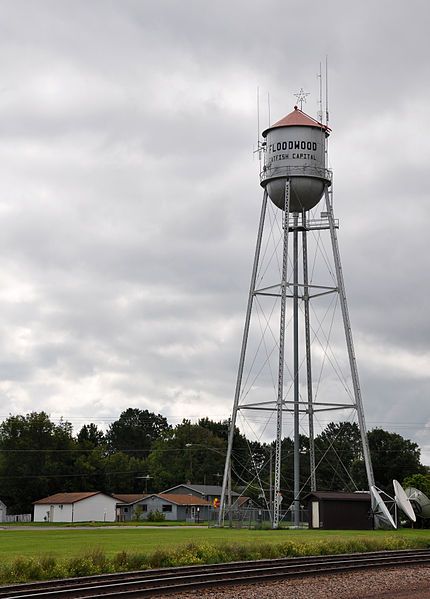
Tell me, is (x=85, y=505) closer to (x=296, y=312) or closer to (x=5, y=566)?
(x=296, y=312)

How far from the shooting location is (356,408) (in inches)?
1945

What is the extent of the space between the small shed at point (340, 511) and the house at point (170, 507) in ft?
112

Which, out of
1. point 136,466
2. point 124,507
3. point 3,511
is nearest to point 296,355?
point 124,507

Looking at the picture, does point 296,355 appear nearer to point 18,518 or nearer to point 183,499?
point 183,499

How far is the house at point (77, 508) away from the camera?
8100 cm

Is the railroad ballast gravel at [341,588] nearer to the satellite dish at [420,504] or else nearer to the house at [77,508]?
the satellite dish at [420,504]

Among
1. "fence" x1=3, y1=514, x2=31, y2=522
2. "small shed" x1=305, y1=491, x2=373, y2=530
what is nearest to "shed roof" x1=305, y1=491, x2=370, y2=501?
"small shed" x1=305, y1=491, x2=373, y2=530

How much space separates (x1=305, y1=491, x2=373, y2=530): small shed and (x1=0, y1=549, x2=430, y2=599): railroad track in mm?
20864

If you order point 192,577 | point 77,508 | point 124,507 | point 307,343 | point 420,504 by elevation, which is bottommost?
point 192,577

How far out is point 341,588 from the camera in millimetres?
22250

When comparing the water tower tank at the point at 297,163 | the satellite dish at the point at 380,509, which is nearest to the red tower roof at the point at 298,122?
the water tower tank at the point at 297,163

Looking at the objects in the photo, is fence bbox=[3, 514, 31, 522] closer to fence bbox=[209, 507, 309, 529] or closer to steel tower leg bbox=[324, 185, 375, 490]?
fence bbox=[209, 507, 309, 529]

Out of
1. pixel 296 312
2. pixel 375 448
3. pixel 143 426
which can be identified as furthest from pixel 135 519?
pixel 143 426

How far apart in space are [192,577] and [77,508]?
60957mm
